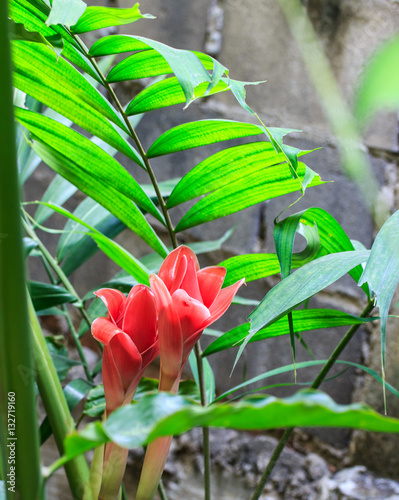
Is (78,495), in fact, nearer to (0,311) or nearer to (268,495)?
(0,311)

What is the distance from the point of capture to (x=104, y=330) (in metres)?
0.28

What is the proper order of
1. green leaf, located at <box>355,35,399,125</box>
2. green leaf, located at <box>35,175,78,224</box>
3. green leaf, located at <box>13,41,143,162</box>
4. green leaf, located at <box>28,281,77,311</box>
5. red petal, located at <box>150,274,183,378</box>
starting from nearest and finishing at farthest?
green leaf, located at <box>355,35,399,125</box> < red petal, located at <box>150,274,183,378</box> < green leaf, located at <box>13,41,143,162</box> < green leaf, located at <box>28,281,77,311</box> < green leaf, located at <box>35,175,78,224</box>

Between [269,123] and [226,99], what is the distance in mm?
105

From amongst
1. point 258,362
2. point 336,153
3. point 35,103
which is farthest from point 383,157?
point 35,103

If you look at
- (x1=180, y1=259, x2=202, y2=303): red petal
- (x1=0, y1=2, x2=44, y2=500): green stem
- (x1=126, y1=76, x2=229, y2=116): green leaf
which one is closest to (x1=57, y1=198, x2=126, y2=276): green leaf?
(x1=126, y1=76, x2=229, y2=116): green leaf

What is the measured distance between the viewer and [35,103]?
24.7 inches

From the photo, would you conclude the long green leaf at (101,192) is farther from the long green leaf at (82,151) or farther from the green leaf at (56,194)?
Result: the green leaf at (56,194)

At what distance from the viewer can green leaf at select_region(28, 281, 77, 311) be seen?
0.56 meters

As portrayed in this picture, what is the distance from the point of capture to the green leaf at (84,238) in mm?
634

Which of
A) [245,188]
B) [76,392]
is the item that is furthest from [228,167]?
[76,392]

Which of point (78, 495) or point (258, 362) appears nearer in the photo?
point (78, 495)

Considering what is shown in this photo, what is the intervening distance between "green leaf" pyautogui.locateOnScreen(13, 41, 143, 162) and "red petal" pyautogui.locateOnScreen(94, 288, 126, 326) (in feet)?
0.47

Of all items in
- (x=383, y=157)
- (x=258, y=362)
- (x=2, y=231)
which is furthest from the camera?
(x=258, y=362)

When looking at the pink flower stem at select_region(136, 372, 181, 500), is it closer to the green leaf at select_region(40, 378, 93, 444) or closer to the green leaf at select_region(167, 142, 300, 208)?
the green leaf at select_region(167, 142, 300, 208)
